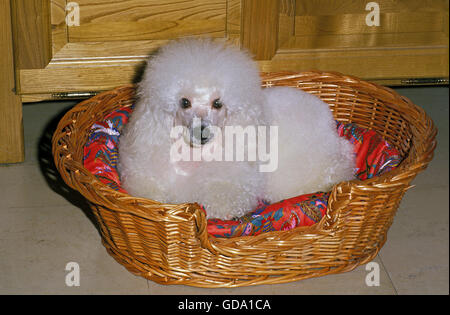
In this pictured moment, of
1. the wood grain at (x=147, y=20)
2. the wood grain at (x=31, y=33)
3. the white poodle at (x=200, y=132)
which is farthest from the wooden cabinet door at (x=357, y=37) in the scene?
the wood grain at (x=31, y=33)

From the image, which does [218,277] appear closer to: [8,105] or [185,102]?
[185,102]

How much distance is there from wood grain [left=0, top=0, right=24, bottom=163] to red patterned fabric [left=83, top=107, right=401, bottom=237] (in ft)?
1.20

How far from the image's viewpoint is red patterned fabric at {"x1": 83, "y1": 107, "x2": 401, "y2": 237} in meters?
1.43

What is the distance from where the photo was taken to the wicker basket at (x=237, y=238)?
1326mm

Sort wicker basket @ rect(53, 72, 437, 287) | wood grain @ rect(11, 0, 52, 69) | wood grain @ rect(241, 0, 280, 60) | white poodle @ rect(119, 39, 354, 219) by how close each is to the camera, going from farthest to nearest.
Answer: wood grain @ rect(241, 0, 280, 60) → wood grain @ rect(11, 0, 52, 69) → white poodle @ rect(119, 39, 354, 219) → wicker basket @ rect(53, 72, 437, 287)

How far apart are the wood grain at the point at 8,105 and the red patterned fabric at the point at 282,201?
0.37 meters

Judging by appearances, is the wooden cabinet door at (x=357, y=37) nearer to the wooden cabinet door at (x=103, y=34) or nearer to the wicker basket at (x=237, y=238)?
the wooden cabinet door at (x=103, y=34)

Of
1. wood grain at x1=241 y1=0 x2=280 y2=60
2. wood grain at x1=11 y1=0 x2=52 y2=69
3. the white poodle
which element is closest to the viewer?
the white poodle

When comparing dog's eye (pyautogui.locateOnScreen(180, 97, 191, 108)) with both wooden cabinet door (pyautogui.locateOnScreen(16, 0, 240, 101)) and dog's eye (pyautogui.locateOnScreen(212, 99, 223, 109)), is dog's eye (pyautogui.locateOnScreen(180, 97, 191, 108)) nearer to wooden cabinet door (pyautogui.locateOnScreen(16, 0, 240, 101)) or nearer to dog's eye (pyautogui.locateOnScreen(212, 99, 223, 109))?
A: dog's eye (pyautogui.locateOnScreen(212, 99, 223, 109))

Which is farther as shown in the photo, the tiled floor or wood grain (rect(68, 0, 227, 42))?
wood grain (rect(68, 0, 227, 42))

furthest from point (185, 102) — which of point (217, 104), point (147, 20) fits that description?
point (147, 20)

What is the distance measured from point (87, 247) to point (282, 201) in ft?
1.78

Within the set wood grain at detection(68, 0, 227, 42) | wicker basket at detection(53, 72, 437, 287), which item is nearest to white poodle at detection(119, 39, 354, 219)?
wicker basket at detection(53, 72, 437, 287)
